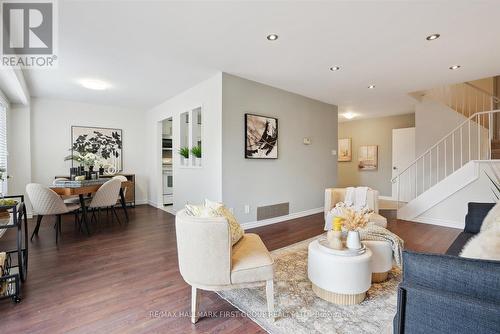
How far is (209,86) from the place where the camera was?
4094 millimetres

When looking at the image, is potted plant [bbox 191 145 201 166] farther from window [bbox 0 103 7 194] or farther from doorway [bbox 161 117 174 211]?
window [bbox 0 103 7 194]

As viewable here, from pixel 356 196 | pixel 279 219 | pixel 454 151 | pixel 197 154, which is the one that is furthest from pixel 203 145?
pixel 454 151

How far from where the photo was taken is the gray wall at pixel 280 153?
3.92m

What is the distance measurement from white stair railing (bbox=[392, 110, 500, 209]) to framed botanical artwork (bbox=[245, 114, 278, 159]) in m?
2.71

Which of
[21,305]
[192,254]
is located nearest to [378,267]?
[192,254]

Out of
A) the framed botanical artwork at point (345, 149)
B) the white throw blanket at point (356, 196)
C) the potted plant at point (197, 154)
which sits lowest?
the white throw blanket at point (356, 196)

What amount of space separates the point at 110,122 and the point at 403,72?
6.38 m

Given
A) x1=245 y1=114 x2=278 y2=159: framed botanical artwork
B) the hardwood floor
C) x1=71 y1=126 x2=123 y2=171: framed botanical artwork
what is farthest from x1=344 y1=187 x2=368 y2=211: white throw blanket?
x1=71 y1=126 x2=123 y2=171: framed botanical artwork

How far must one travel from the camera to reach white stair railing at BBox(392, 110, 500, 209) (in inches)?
193

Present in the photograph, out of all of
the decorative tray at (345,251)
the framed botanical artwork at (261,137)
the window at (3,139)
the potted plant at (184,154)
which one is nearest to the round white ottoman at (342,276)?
the decorative tray at (345,251)

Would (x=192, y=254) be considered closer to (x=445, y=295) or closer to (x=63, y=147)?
(x=445, y=295)

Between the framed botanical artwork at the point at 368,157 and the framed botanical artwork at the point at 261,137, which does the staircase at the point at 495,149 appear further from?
the framed botanical artwork at the point at 261,137

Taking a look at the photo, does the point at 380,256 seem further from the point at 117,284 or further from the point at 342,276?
the point at 117,284

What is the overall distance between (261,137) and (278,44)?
172cm
